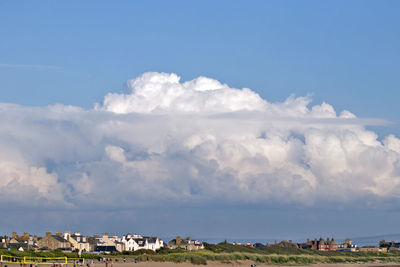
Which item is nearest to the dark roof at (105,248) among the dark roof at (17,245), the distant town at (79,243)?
the distant town at (79,243)

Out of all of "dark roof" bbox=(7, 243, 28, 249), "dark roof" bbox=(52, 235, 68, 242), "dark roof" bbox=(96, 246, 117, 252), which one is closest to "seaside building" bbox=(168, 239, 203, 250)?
"dark roof" bbox=(96, 246, 117, 252)

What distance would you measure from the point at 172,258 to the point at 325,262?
45.7m

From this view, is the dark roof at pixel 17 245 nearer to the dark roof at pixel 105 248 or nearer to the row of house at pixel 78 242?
the row of house at pixel 78 242

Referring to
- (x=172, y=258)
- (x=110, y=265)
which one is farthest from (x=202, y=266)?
(x=110, y=265)

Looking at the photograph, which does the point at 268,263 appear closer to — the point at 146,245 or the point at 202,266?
the point at 202,266

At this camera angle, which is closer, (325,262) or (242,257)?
(242,257)

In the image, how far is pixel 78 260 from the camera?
108250mm

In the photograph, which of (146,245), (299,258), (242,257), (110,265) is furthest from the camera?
(146,245)

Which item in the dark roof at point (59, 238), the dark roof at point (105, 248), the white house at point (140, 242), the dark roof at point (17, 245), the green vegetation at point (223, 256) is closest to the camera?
the green vegetation at point (223, 256)

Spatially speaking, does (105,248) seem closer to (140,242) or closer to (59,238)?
(59,238)

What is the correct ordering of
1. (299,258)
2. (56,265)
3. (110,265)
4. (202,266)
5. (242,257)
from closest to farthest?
1. (56,265)
2. (110,265)
3. (202,266)
4. (242,257)
5. (299,258)

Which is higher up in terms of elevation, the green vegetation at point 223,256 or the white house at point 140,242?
the white house at point 140,242

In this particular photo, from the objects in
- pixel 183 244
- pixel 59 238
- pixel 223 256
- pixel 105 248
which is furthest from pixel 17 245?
pixel 183 244

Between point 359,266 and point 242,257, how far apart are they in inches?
975
